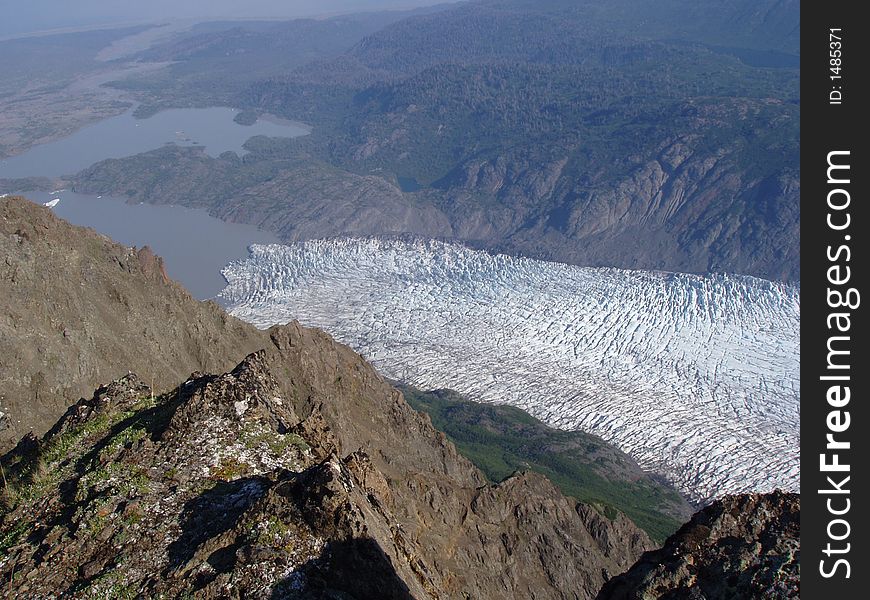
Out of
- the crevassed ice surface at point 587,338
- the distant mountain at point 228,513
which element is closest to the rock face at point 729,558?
the distant mountain at point 228,513

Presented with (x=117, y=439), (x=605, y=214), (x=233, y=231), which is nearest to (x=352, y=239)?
(x=233, y=231)

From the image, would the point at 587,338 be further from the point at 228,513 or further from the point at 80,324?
the point at 228,513

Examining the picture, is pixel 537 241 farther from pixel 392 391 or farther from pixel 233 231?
pixel 392 391

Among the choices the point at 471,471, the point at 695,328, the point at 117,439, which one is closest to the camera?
the point at 117,439

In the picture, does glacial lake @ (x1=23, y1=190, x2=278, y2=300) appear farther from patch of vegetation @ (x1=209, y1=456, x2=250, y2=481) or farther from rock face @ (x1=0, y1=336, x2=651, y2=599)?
patch of vegetation @ (x1=209, y1=456, x2=250, y2=481)

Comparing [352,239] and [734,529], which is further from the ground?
[734,529]
